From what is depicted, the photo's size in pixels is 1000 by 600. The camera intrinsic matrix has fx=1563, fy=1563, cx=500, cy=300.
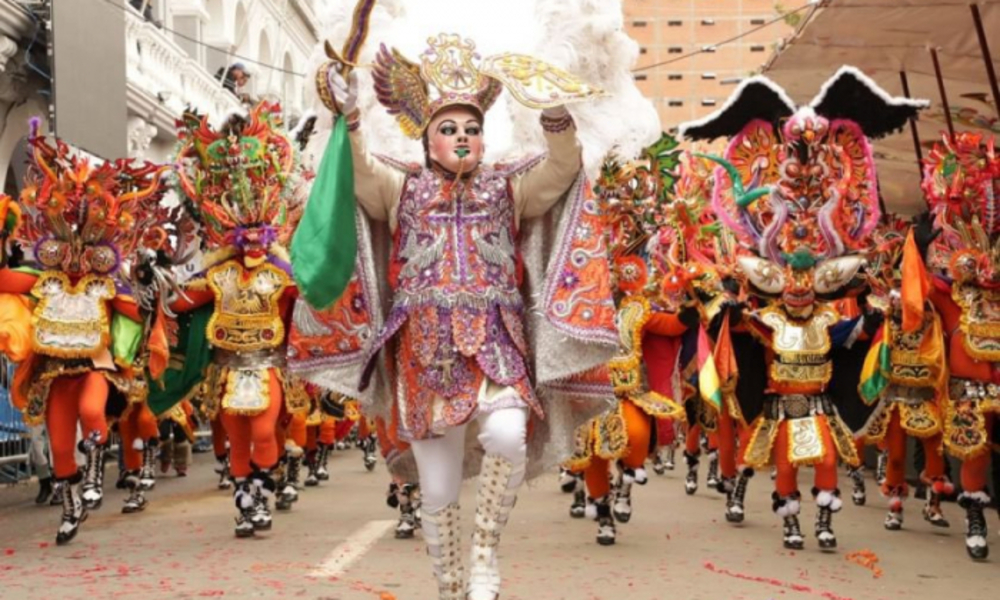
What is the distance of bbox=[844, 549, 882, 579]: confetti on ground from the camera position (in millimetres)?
8789

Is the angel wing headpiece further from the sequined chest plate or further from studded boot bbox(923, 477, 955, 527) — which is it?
studded boot bbox(923, 477, 955, 527)

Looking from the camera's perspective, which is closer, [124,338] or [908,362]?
[124,338]

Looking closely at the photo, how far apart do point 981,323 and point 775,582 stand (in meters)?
2.48

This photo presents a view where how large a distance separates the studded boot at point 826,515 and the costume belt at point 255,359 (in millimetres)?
3696

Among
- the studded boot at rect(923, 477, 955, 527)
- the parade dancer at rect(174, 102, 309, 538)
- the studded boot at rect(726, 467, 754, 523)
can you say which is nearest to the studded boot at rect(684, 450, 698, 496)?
the studded boot at rect(726, 467, 754, 523)

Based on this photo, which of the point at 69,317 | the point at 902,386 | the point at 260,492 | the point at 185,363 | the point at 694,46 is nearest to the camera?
the point at 69,317

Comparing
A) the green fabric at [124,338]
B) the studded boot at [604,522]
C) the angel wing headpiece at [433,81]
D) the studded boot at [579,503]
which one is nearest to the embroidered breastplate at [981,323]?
the studded boot at [604,522]

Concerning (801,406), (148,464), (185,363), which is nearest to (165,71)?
(148,464)

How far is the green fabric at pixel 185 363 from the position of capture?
1100cm

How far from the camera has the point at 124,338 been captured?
10555 millimetres

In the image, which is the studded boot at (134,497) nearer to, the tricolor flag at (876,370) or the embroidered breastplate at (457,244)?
the tricolor flag at (876,370)

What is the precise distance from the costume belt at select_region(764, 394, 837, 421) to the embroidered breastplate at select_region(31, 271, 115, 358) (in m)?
4.41

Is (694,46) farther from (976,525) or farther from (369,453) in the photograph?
(976,525)

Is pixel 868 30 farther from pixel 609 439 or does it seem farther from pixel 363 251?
pixel 363 251
